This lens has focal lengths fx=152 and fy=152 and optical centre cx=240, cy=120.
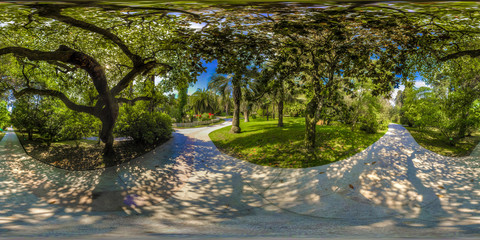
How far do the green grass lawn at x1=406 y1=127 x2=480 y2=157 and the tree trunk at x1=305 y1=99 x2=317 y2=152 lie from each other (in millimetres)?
1823

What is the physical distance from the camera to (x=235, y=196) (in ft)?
7.16

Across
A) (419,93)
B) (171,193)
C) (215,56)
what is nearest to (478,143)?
(419,93)

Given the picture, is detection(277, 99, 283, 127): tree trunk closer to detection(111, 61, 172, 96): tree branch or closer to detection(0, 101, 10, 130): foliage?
detection(111, 61, 172, 96): tree branch

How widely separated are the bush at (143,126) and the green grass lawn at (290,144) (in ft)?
3.03

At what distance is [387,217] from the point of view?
6.33 feet

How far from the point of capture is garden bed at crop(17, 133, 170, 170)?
2510 mm

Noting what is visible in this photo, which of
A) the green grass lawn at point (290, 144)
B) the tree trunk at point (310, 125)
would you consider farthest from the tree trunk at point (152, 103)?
the tree trunk at point (310, 125)

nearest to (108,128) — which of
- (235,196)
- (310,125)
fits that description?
(235,196)

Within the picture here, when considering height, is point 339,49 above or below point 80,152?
above

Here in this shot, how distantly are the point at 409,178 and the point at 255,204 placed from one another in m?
2.56

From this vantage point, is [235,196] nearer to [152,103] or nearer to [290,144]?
[290,144]

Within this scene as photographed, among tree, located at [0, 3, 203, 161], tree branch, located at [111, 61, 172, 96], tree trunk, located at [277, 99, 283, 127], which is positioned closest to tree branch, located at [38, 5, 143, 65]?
tree, located at [0, 3, 203, 161]

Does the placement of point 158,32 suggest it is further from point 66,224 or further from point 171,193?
point 66,224

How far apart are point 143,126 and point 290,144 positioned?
2.78m
